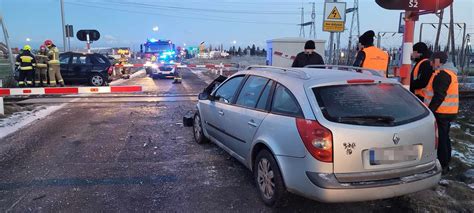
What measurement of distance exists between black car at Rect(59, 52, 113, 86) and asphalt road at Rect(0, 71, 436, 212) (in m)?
9.85

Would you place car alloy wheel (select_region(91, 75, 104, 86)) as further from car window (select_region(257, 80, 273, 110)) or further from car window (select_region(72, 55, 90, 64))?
car window (select_region(257, 80, 273, 110))

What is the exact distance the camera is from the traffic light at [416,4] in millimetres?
6375

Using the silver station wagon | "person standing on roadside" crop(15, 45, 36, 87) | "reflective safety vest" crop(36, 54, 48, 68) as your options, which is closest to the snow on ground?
"person standing on roadside" crop(15, 45, 36, 87)

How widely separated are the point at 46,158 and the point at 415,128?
5086mm

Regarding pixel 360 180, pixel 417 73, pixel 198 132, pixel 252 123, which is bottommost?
pixel 198 132

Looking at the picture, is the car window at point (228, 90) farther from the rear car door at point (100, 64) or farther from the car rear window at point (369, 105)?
the rear car door at point (100, 64)

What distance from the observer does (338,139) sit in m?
3.63

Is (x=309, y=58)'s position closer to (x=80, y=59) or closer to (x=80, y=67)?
(x=80, y=67)

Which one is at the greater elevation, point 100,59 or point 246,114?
point 100,59

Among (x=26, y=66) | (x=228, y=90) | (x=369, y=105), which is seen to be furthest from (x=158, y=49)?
(x=369, y=105)

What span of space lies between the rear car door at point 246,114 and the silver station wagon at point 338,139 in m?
0.03

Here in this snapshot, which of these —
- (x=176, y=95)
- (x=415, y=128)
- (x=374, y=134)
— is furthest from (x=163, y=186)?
(x=176, y=95)

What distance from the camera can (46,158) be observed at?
241 inches

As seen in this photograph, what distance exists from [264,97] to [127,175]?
212 cm
